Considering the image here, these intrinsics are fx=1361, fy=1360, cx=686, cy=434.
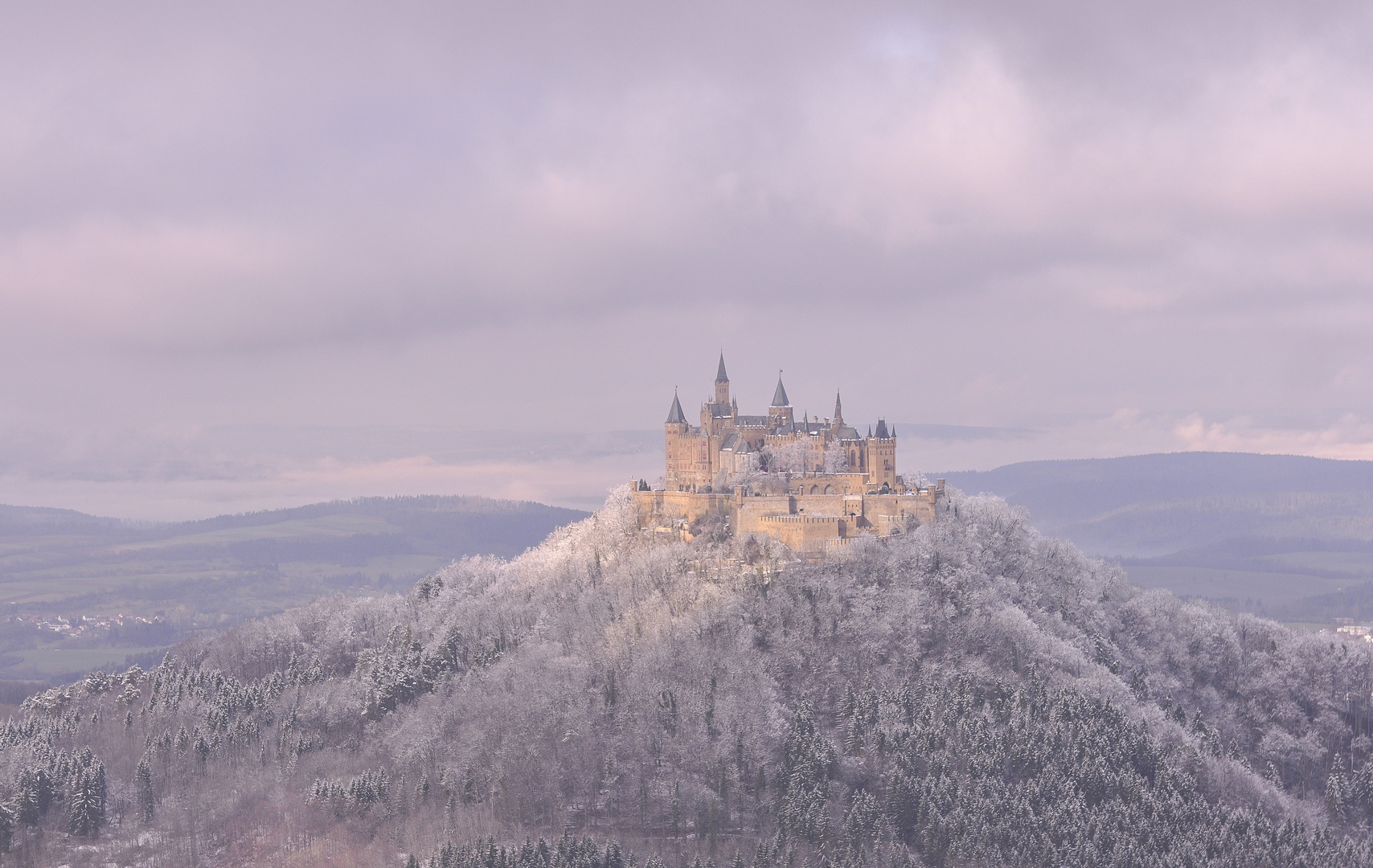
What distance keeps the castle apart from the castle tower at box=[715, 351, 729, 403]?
93 millimetres

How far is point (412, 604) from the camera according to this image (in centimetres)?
16450

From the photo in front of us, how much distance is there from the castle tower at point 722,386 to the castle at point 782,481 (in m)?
Answer: 0.09

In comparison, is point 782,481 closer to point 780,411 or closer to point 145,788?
point 780,411

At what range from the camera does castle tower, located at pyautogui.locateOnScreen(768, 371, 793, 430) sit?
153 metres

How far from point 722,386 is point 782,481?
1980cm

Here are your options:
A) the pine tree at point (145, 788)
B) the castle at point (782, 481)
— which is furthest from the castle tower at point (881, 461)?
the pine tree at point (145, 788)

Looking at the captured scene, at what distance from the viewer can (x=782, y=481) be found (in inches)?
5556

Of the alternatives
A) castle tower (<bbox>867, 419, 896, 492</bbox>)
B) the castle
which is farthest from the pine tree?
castle tower (<bbox>867, 419, 896, 492</bbox>)

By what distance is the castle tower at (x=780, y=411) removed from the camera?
501 ft

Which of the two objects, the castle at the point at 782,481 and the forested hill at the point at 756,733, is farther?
the castle at the point at 782,481

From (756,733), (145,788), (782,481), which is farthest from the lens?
(782,481)

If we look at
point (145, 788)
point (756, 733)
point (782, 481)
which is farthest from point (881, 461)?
point (145, 788)

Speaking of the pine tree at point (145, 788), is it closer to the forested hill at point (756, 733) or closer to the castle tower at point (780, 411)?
the forested hill at point (756, 733)

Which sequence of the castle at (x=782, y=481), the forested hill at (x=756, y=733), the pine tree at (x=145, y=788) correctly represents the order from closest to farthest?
1. the forested hill at (x=756, y=733)
2. the pine tree at (x=145, y=788)
3. the castle at (x=782, y=481)
